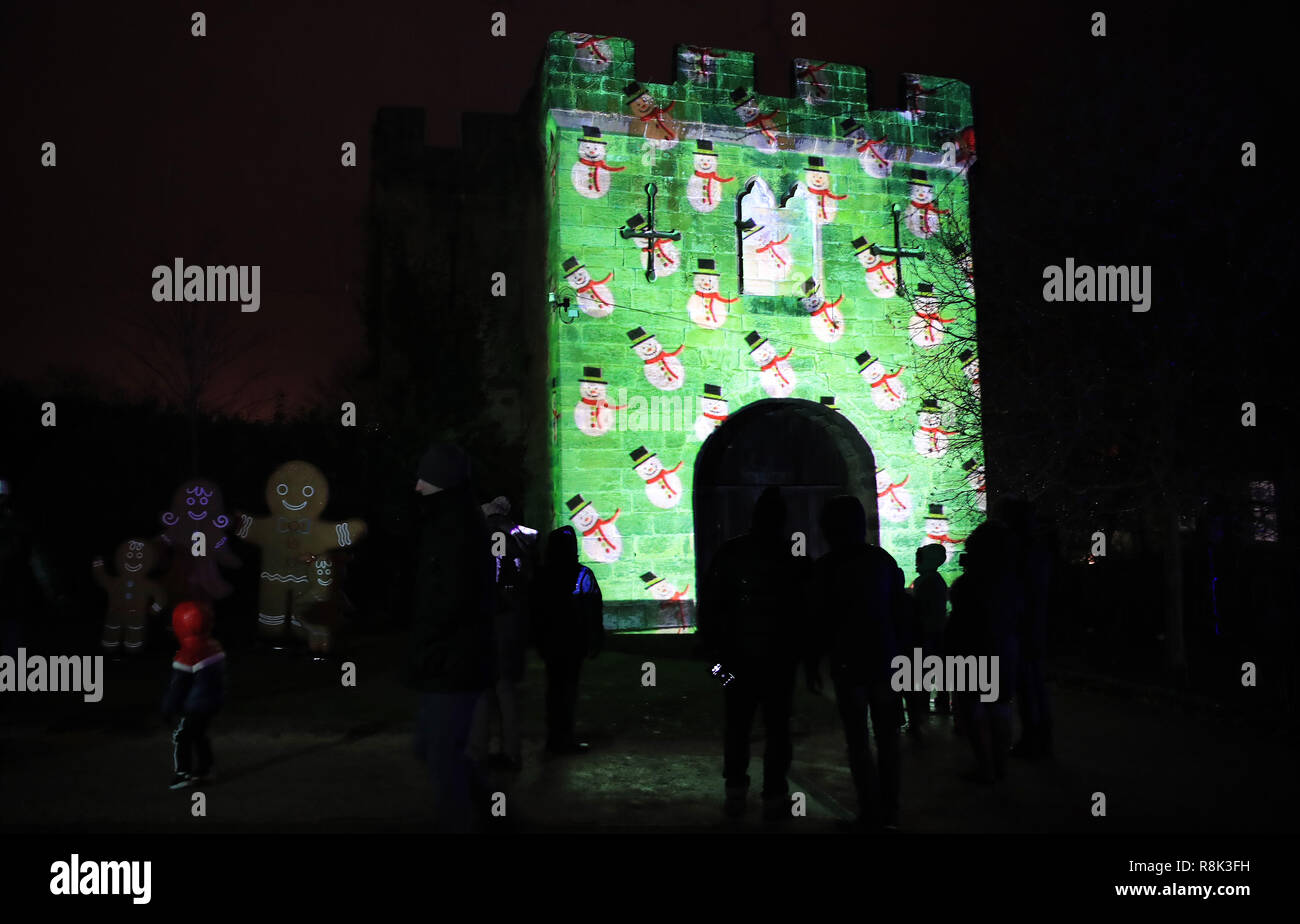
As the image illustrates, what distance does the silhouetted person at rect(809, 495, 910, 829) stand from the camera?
481 cm

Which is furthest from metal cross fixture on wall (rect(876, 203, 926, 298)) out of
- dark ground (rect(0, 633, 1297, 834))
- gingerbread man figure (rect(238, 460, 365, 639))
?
gingerbread man figure (rect(238, 460, 365, 639))

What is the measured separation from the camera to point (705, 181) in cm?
1305

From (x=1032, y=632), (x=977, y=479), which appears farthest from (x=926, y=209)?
(x=1032, y=632)

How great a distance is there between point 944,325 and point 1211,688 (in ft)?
21.5

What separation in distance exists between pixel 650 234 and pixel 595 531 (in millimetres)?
4148

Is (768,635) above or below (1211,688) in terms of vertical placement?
above

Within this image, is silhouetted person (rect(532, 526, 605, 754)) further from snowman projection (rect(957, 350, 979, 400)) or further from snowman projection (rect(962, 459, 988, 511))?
snowman projection (rect(957, 350, 979, 400))

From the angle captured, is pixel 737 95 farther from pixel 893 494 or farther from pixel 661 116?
pixel 893 494

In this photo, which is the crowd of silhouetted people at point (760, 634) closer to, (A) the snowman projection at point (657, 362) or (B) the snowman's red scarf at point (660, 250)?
(A) the snowman projection at point (657, 362)

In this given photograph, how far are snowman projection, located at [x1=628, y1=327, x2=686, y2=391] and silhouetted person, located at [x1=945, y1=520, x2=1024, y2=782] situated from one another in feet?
23.4

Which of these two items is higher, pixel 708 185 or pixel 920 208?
pixel 708 185

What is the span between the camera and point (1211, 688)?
870 cm
